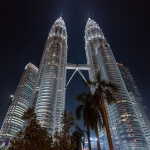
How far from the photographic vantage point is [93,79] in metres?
153

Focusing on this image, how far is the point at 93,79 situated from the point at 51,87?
4256cm

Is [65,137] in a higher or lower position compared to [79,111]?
lower

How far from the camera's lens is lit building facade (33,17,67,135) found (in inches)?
5226

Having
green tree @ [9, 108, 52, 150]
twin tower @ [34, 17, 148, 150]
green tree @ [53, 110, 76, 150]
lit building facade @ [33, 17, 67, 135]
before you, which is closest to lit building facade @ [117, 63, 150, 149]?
twin tower @ [34, 17, 148, 150]

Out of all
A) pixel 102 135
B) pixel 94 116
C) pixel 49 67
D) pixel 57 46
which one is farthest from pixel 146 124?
pixel 94 116

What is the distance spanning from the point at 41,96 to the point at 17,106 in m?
74.2

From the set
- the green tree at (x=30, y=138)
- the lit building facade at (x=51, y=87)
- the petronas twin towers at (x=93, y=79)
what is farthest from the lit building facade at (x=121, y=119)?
the green tree at (x=30, y=138)

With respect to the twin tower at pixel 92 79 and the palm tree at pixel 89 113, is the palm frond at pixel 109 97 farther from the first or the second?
the twin tower at pixel 92 79

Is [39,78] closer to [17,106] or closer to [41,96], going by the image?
[41,96]

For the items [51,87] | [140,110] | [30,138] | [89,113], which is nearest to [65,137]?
[30,138]

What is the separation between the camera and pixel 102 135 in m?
146

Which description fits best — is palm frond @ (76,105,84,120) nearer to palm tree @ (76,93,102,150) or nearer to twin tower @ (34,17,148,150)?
palm tree @ (76,93,102,150)

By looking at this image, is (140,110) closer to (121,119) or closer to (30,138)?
(121,119)

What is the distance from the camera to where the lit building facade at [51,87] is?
5226 inches
